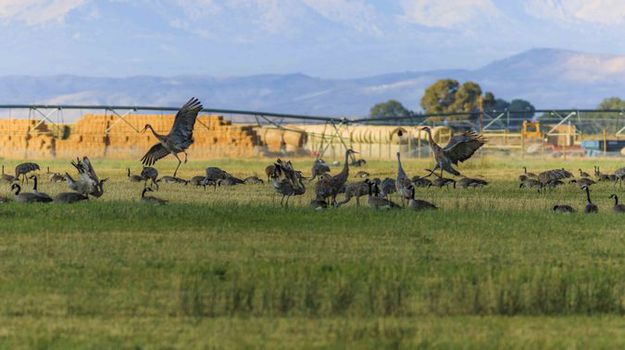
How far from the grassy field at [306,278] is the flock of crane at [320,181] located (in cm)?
164

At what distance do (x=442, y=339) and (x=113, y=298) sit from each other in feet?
13.9

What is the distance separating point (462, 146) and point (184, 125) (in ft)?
23.3

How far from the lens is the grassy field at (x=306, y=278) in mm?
14141

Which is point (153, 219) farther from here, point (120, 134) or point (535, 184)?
point (120, 134)

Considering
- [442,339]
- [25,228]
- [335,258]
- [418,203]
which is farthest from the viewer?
[418,203]

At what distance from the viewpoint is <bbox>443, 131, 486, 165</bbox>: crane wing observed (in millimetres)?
33781

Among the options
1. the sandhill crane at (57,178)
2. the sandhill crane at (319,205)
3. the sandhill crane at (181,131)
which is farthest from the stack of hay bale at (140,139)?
the sandhill crane at (319,205)

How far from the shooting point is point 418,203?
26.5m

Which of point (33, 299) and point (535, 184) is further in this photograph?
point (535, 184)

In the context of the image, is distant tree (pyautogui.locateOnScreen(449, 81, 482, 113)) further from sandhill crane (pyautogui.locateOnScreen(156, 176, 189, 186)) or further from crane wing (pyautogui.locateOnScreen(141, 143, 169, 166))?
crane wing (pyautogui.locateOnScreen(141, 143, 169, 166))

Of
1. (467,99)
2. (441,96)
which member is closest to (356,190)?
(467,99)

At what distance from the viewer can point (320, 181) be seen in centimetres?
2822

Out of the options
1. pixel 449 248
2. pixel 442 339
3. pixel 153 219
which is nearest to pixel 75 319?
pixel 442 339

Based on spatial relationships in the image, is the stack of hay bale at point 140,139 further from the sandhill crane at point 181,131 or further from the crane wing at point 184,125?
the crane wing at point 184,125
